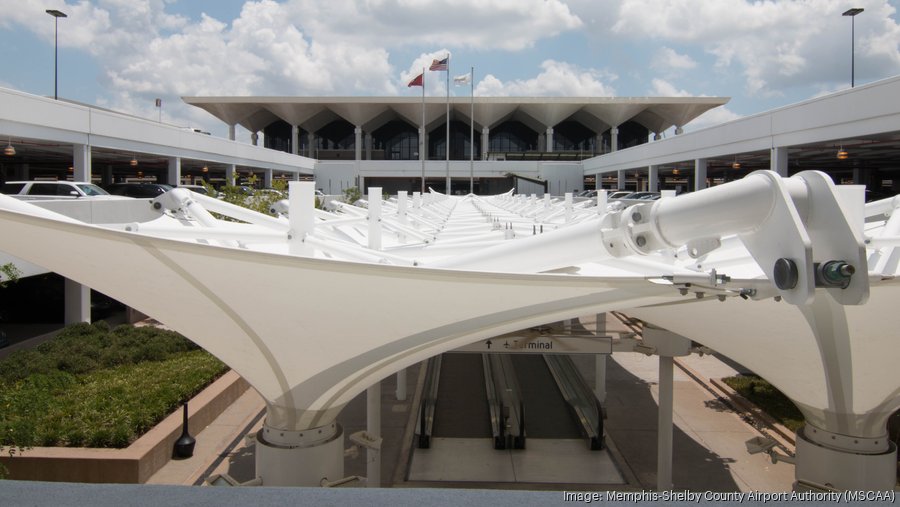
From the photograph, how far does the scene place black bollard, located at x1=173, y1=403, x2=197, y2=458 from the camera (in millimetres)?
10812

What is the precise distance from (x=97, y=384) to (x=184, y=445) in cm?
298

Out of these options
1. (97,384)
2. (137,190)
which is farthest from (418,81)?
(97,384)

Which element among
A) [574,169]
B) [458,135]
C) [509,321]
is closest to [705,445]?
[509,321]

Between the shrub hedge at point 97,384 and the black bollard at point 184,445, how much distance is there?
1.86 ft

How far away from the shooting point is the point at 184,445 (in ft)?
35.4

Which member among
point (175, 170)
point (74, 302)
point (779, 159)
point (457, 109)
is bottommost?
point (74, 302)

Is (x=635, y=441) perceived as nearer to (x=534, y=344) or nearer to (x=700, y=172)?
(x=534, y=344)

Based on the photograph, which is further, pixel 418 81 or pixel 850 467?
pixel 418 81

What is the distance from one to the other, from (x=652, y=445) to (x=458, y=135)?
218ft

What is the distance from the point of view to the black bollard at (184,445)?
35.5 ft

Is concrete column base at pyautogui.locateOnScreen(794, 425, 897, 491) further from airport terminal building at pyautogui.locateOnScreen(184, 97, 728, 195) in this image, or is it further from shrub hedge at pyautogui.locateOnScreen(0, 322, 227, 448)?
airport terminal building at pyautogui.locateOnScreen(184, 97, 728, 195)

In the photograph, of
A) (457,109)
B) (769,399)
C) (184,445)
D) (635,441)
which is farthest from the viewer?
(457,109)

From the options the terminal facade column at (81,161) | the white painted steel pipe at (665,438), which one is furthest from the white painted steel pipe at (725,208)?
the terminal facade column at (81,161)

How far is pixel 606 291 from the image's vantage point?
533cm
